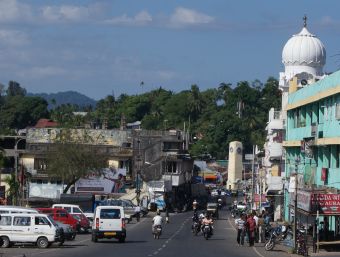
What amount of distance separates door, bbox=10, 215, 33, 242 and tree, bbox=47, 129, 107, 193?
177 feet

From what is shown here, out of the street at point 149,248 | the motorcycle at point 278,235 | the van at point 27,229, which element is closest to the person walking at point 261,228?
the motorcycle at point 278,235

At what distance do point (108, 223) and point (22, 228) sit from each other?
6180 mm

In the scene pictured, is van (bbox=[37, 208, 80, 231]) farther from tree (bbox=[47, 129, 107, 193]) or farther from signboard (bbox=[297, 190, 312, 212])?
tree (bbox=[47, 129, 107, 193])

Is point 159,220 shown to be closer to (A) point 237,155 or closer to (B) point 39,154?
(B) point 39,154

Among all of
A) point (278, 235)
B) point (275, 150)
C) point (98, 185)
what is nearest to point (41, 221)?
point (278, 235)

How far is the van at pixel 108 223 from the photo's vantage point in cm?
5100

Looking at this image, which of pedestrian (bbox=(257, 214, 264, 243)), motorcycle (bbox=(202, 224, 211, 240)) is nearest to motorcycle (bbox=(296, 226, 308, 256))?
pedestrian (bbox=(257, 214, 264, 243))

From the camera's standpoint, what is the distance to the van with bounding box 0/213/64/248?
1802 inches

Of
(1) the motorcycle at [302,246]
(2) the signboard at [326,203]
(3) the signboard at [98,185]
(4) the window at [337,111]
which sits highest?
(4) the window at [337,111]

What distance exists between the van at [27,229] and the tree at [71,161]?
5380 cm

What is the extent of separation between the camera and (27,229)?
46.0 meters

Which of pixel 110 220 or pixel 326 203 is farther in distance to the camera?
pixel 110 220

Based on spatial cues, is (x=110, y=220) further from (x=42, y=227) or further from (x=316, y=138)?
(x=316, y=138)

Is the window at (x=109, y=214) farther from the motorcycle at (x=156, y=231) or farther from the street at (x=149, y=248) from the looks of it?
the motorcycle at (x=156, y=231)
